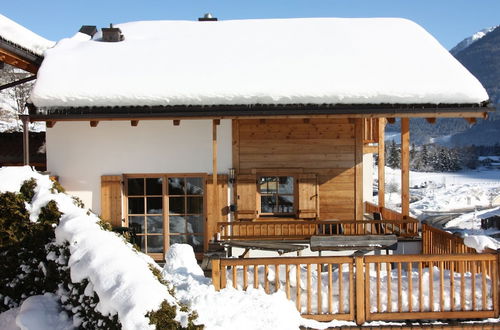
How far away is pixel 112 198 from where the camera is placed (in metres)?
10.2

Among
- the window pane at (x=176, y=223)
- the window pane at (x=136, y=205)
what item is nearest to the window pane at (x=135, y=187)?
the window pane at (x=136, y=205)

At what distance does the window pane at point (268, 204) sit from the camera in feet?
35.3

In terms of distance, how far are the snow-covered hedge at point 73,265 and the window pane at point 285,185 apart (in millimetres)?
6194

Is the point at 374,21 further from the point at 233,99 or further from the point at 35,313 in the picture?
the point at 35,313

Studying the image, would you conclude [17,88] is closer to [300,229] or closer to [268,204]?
[268,204]

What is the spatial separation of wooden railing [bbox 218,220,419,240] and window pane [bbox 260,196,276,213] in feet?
2.04

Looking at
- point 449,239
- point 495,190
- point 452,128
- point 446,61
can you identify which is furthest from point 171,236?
point 452,128

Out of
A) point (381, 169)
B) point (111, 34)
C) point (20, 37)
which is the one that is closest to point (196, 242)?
point (381, 169)

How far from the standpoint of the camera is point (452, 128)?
18362 centimetres

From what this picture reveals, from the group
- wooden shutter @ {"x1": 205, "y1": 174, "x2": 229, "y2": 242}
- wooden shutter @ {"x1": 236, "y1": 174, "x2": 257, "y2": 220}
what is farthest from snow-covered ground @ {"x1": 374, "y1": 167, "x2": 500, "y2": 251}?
Answer: wooden shutter @ {"x1": 205, "y1": 174, "x2": 229, "y2": 242}

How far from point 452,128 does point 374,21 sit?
184505 millimetres

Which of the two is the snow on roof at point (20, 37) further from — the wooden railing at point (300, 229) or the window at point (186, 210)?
the wooden railing at point (300, 229)

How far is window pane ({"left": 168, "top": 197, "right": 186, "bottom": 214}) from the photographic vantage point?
1036 cm

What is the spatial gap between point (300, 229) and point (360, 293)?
4.44 m
